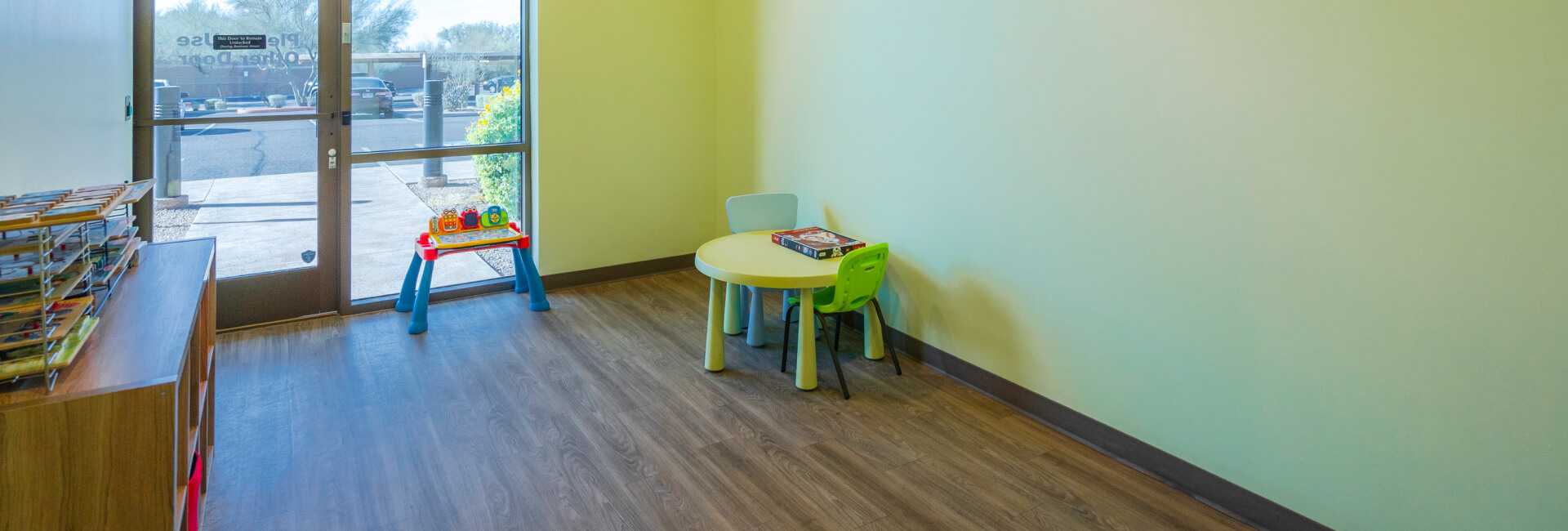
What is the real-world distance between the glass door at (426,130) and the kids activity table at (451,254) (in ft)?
0.60

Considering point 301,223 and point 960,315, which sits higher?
point 301,223

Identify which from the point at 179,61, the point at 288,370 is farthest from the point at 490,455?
the point at 179,61

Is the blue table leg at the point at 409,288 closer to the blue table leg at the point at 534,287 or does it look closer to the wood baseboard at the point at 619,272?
the blue table leg at the point at 534,287

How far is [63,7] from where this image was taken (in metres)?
3.10

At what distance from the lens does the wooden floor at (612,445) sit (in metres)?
3.20

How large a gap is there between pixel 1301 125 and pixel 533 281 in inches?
148

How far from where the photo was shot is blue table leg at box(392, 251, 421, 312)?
5.17 meters

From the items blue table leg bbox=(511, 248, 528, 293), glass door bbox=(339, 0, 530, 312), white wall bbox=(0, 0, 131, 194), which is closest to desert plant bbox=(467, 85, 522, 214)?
glass door bbox=(339, 0, 530, 312)

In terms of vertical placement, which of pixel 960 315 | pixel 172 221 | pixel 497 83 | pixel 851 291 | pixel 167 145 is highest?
pixel 497 83

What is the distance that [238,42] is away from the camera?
467 cm

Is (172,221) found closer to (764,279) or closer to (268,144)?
(268,144)

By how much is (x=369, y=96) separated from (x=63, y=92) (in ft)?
6.63

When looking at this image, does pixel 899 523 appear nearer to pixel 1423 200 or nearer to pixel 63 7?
pixel 1423 200

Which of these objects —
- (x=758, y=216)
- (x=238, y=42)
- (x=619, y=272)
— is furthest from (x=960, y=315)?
(x=238, y=42)
